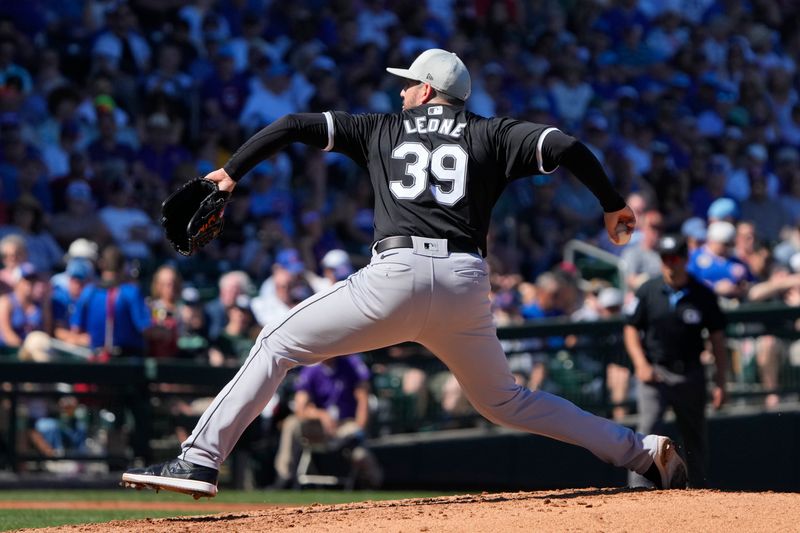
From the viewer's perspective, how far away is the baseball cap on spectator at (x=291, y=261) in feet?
38.6

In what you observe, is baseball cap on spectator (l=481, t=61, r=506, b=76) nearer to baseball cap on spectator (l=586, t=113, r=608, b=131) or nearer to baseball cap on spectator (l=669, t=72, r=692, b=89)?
baseball cap on spectator (l=586, t=113, r=608, b=131)

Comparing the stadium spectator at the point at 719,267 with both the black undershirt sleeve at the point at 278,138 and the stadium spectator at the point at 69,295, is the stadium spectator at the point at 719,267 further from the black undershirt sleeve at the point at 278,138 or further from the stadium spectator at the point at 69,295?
the black undershirt sleeve at the point at 278,138

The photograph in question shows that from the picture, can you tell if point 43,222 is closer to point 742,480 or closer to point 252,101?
point 252,101

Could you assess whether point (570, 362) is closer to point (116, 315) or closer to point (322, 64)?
point (116, 315)

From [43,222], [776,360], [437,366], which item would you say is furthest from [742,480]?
[43,222]

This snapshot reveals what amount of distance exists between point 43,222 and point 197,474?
23.5ft

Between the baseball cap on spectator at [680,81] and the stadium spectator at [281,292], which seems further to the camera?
the baseball cap on spectator at [680,81]

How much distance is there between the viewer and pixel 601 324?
11727 millimetres

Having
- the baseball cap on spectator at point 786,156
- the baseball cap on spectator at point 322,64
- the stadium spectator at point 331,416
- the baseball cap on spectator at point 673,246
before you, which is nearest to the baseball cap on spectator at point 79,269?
the stadium spectator at point 331,416

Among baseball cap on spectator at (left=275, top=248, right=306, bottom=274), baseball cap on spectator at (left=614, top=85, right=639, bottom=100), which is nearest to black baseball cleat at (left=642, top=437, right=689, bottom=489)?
baseball cap on spectator at (left=275, top=248, right=306, bottom=274)

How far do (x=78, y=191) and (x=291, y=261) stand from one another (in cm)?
197

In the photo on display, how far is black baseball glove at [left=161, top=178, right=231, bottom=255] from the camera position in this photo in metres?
5.55

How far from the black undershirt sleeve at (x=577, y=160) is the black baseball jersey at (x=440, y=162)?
0.9 inches

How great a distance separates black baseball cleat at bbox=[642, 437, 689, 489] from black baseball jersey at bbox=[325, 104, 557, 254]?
4.40 ft
